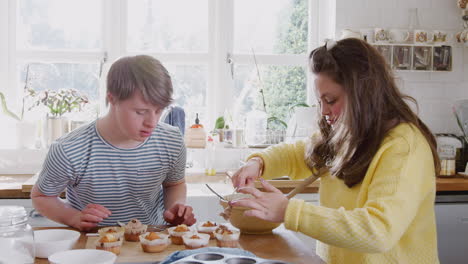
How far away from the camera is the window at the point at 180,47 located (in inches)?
152

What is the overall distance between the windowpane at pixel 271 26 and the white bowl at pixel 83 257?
2783 mm

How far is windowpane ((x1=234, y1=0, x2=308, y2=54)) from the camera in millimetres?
4047

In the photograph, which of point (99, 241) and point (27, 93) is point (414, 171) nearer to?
point (99, 241)

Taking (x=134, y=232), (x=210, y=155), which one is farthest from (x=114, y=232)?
(x=210, y=155)

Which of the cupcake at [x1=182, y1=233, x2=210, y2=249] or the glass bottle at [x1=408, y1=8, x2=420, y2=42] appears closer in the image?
the cupcake at [x1=182, y1=233, x2=210, y2=249]

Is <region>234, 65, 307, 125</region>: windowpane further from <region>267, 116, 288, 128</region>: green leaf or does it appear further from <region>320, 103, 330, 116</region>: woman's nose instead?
<region>320, 103, 330, 116</region>: woman's nose

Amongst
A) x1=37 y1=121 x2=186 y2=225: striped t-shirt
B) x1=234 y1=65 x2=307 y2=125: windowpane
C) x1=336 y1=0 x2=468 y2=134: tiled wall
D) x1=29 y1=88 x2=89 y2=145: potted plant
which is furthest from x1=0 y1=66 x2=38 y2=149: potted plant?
x1=336 y1=0 x2=468 y2=134: tiled wall

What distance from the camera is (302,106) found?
397 cm

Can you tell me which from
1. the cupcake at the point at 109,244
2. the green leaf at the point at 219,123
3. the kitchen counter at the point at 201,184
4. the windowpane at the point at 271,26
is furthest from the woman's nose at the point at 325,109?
the windowpane at the point at 271,26

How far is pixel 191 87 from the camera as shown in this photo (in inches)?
158

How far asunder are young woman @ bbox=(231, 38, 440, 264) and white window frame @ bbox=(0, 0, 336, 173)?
2223mm

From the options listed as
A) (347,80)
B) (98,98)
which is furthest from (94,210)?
(98,98)

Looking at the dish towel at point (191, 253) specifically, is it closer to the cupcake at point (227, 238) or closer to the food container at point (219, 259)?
the food container at point (219, 259)

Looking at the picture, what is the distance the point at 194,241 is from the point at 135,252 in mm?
172
